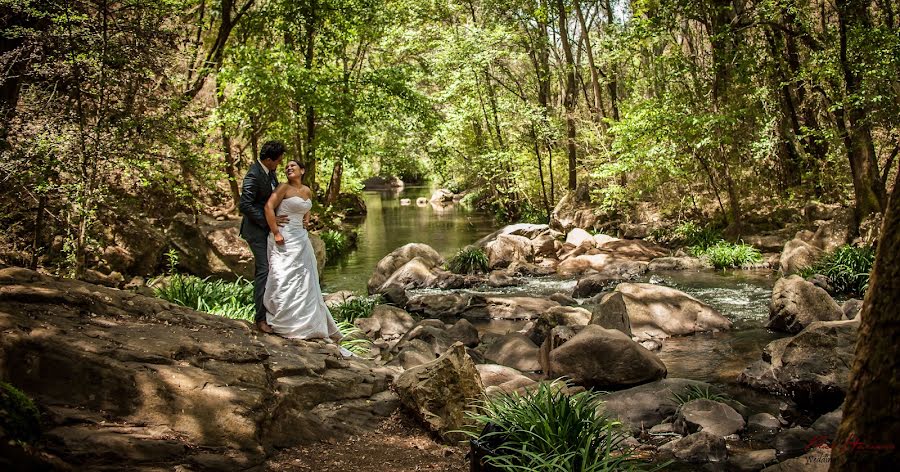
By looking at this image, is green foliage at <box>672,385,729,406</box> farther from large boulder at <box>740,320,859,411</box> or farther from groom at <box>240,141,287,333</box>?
groom at <box>240,141,287,333</box>

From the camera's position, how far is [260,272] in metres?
6.86

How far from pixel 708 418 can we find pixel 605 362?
1.63 metres

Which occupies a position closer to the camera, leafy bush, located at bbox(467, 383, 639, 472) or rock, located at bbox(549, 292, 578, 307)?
leafy bush, located at bbox(467, 383, 639, 472)

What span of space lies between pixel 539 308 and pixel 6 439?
35.5 ft

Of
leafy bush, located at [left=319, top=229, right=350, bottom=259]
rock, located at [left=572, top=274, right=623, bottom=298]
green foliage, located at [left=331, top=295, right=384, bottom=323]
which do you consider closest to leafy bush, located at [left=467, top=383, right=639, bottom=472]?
green foliage, located at [left=331, top=295, right=384, bottom=323]

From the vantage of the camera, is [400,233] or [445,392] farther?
[400,233]

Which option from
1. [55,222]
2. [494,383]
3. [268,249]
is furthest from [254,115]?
[494,383]

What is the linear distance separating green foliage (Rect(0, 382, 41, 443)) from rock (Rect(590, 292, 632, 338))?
26.1ft

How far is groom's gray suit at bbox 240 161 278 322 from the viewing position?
22.0ft

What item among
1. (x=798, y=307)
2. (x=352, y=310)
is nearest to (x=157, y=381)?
(x=352, y=310)

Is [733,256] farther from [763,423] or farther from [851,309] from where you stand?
[763,423]

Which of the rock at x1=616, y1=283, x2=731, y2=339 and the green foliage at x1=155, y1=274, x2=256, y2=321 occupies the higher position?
the green foliage at x1=155, y1=274, x2=256, y2=321

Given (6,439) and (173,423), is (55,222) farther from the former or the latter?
(6,439)

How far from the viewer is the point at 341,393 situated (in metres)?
5.66
